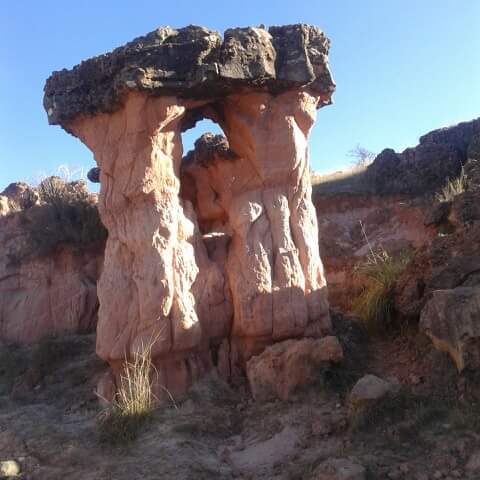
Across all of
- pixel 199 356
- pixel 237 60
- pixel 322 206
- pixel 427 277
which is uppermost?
pixel 237 60

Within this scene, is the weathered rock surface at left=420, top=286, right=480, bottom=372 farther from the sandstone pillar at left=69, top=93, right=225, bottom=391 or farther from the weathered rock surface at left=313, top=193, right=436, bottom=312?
the weathered rock surface at left=313, top=193, right=436, bottom=312

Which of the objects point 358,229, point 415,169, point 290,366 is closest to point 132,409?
point 290,366

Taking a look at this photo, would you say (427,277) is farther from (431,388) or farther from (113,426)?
(113,426)

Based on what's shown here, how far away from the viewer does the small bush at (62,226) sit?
10562 millimetres

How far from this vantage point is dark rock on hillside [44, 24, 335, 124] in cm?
630

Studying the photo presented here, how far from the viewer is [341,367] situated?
6.21 m

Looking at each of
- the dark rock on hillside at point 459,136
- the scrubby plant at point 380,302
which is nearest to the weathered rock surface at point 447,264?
the scrubby plant at point 380,302

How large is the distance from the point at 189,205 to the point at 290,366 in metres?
2.25

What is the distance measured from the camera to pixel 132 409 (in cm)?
545

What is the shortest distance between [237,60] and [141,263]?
2479 mm

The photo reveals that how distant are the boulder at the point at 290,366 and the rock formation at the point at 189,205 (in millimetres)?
326

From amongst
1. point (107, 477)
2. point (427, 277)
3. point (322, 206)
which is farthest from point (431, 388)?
point (322, 206)

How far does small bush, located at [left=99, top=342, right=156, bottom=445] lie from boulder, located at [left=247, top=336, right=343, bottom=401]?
115 centimetres

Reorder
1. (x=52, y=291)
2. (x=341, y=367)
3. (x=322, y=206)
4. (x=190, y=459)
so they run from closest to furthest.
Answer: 1. (x=190, y=459)
2. (x=341, y=367)
3. (x=52, y=291)
4. (x=322, y=206)
